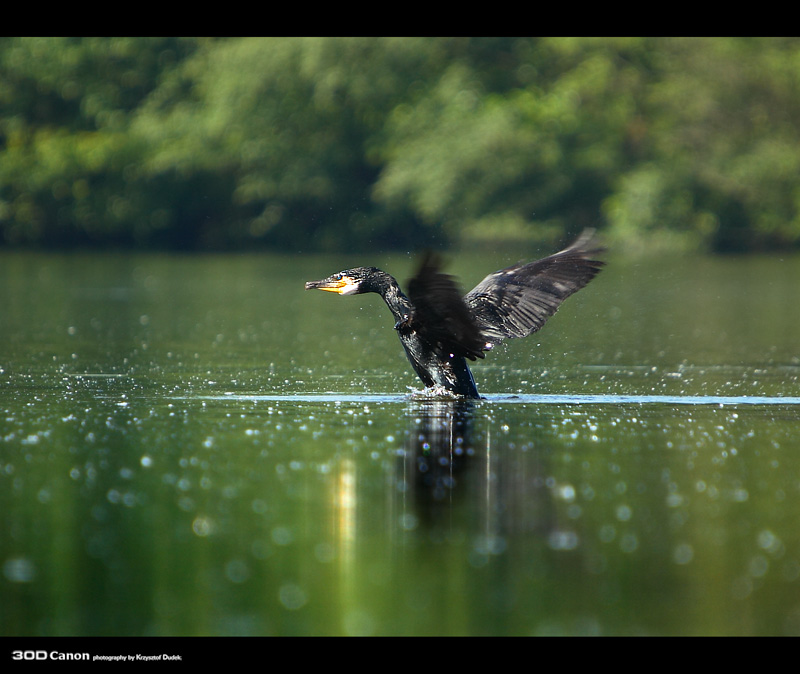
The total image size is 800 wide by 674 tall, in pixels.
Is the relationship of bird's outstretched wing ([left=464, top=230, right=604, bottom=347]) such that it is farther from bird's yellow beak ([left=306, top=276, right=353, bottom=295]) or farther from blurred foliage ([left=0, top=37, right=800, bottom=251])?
blurred foliage ([left=0, top=37, right=800, bottom=251])

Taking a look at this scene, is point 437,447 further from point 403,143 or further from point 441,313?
point 403,143

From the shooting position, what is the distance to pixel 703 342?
15195 millimetres

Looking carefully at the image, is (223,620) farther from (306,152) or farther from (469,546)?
(306,152)

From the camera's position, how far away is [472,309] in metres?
10.5

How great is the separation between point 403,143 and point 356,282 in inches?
1296

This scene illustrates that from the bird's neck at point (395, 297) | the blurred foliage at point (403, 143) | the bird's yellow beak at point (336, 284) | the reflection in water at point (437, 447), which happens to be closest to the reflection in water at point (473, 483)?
the reflection in water at point (437, 447)

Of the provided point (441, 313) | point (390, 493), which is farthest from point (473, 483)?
point (441, 313)

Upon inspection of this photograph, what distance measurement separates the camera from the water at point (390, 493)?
5.08 m

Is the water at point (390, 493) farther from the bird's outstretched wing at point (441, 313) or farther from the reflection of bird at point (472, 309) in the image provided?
the bird's outstretched wing at point (441, 313)

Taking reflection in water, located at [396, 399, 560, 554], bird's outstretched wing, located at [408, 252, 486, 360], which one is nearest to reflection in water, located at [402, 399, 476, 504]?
reflection in water, located at [396, 399, 560, 554]

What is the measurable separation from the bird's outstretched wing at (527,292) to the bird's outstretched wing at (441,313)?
891 mm

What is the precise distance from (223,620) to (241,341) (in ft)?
33.4

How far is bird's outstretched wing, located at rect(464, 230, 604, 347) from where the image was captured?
34.6 ft
